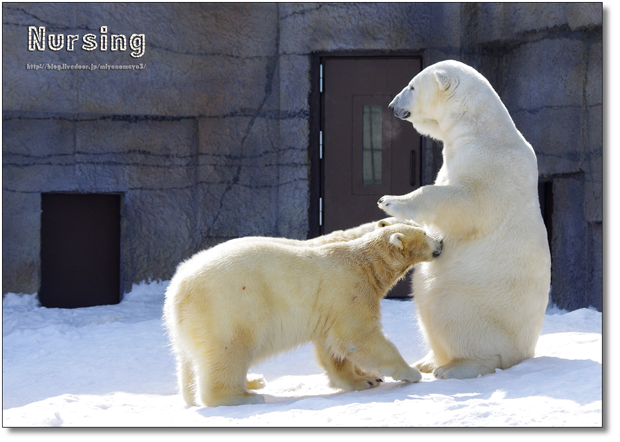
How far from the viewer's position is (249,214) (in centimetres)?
678

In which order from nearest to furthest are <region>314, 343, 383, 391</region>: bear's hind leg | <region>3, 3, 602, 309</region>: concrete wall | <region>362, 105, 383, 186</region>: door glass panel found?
<region>314, 343, 383, 391</region>: bear's hind leg → <region>3, 3, 602, 309</region>: concrete wall → <region>362, 105, 383, 186</region>: door glass panel

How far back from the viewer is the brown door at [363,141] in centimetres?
674

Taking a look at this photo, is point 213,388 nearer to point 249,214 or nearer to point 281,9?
point 249,214

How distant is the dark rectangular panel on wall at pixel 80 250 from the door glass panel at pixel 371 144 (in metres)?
2.76

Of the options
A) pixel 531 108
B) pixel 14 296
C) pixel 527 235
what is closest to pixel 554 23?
pixel 531 108

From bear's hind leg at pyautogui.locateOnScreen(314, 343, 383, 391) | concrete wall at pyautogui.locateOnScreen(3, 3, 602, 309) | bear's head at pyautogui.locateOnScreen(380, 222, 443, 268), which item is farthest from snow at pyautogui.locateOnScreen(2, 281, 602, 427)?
concrete wall at pyautogui.locateOnScreen(3, 3, 602, 309)

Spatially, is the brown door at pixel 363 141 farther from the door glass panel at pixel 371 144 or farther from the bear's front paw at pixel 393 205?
the bear's front paw at pixel 393 205

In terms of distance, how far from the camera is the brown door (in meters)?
6.74

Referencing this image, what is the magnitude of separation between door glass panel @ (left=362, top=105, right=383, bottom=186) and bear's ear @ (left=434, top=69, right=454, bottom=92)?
11.7ft

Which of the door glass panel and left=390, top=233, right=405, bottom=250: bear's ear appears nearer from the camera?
left=390, top=233, right=405, bottom=250: bear's ear

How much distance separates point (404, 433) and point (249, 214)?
191 inches

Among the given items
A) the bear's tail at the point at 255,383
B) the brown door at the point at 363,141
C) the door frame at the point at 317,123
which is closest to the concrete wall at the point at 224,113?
the door frame at the point at 317,123

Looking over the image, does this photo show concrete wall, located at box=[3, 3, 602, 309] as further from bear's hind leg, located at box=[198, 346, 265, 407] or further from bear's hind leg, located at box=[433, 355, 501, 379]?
bear's hind leg, located at box=[198, 346, 265, 407]

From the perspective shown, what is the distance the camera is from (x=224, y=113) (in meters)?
6.73
